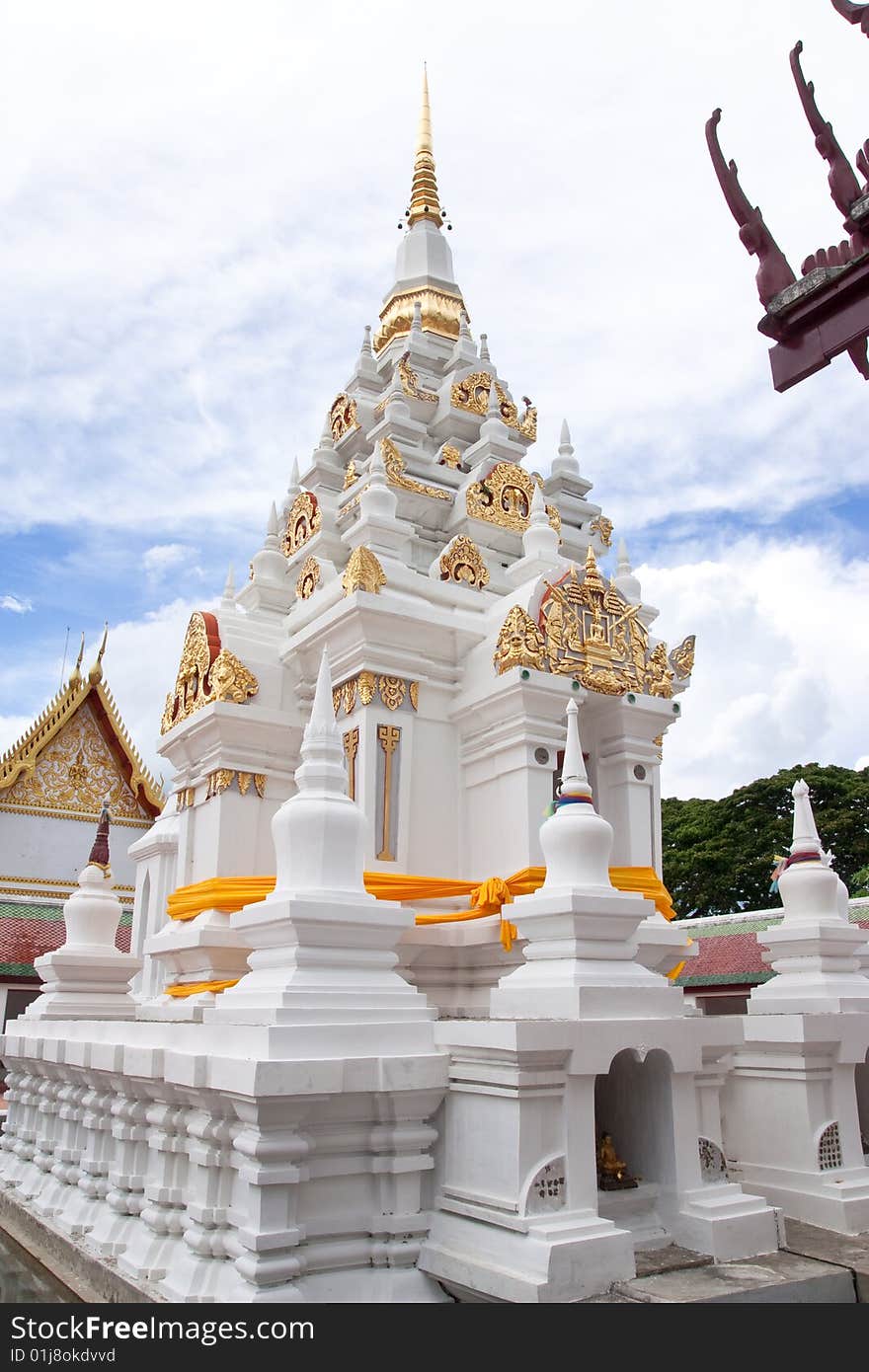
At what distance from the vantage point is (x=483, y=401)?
40.9ft

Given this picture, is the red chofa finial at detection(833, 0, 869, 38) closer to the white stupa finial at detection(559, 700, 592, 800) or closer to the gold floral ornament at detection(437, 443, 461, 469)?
the white stupa finial at detection(559, 700, 592, 800)

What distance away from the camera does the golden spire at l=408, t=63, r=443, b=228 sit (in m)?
15.5

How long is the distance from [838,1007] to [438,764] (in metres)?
3.82

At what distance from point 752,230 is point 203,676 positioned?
6788mm

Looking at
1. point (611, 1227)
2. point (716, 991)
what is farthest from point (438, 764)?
point (716, 991)

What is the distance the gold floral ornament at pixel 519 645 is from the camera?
28.9 ft

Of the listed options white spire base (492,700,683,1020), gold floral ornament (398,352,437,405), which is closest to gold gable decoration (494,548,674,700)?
white spire base (492,700,683,1020)

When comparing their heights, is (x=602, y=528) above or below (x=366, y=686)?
above

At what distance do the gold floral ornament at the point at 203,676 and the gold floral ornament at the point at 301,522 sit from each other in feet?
5.55

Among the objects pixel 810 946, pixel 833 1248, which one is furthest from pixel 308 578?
pixel 833 1248

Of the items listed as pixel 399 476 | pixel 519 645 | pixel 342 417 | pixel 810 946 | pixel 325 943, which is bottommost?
pixel 325 943

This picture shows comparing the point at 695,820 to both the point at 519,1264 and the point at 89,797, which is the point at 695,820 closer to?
the point at 89,797

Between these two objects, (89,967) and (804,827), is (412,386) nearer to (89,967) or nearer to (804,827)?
(804,827)

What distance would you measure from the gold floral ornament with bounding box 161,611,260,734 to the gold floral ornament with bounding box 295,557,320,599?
99 centimetres
